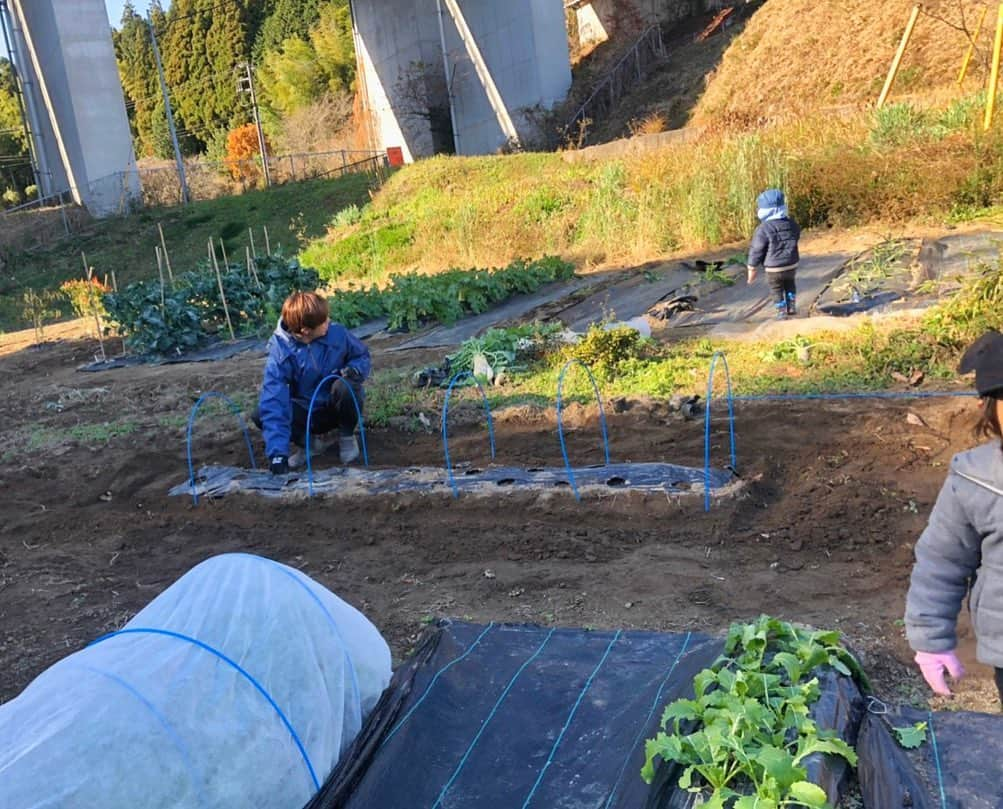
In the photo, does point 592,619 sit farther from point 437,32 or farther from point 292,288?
point 437,32

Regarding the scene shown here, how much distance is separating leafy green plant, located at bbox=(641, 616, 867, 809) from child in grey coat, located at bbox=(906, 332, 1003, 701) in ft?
→ 0.92

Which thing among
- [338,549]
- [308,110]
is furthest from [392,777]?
[308,110]

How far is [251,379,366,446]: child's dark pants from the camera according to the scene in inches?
221

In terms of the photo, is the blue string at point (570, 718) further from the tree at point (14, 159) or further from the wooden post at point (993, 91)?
the tree at point (14, 159)

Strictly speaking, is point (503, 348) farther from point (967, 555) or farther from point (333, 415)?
point (967, 555)

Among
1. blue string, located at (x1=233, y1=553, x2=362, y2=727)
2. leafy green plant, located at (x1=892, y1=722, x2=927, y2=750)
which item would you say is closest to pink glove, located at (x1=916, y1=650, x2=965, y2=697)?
leafy green plant, located at (x1=892, y1=722, x2=927, y2=750)

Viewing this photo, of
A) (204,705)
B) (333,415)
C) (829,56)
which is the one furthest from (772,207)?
(829,56)

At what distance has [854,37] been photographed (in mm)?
19188

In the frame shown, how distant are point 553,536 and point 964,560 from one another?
2.38 meters

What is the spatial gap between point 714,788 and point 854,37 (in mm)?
20707

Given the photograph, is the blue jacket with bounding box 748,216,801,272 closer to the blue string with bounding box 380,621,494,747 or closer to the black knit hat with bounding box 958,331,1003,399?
the blue string with bounding box 380,621,494,747

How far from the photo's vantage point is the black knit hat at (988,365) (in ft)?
6.39

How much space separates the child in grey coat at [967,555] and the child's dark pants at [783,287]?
568cm

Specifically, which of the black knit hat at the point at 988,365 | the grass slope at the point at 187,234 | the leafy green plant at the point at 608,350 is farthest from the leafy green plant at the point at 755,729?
the grass slope at the point at 187,234
